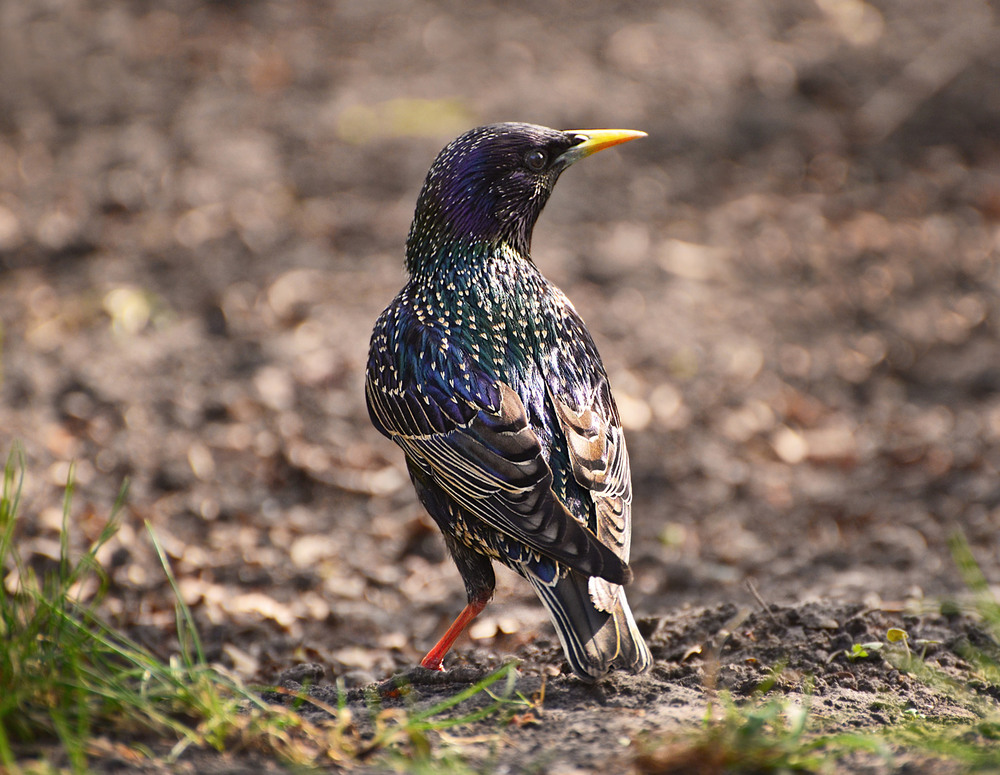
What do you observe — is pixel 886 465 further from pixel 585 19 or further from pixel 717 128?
pixel 585 19

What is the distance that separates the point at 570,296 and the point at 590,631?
4.04 meters

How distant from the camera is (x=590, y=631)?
9.39ft

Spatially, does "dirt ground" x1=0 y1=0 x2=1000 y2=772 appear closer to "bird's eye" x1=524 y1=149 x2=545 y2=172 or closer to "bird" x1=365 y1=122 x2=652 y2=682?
"bird" x1=365 y1=122 x2=652 y2=682

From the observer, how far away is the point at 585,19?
1008 cm

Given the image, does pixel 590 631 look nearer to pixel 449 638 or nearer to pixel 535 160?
pixel 449 638

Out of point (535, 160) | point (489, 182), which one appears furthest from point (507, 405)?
point (535, 160)

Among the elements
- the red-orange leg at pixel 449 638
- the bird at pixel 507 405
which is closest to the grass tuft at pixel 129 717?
the bird at pixel 507 405

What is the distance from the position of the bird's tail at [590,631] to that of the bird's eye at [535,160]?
1.53m

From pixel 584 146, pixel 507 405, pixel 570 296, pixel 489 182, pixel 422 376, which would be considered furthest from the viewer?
pixel 570 296

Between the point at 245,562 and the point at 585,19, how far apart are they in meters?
7.25

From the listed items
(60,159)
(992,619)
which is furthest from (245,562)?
(60,159)

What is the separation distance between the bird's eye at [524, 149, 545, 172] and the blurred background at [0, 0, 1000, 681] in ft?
5.78

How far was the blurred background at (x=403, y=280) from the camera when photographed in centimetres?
486

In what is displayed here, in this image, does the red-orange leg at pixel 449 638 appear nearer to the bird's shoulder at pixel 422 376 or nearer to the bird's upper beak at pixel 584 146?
the bird's shoulder at pixel 422 376
